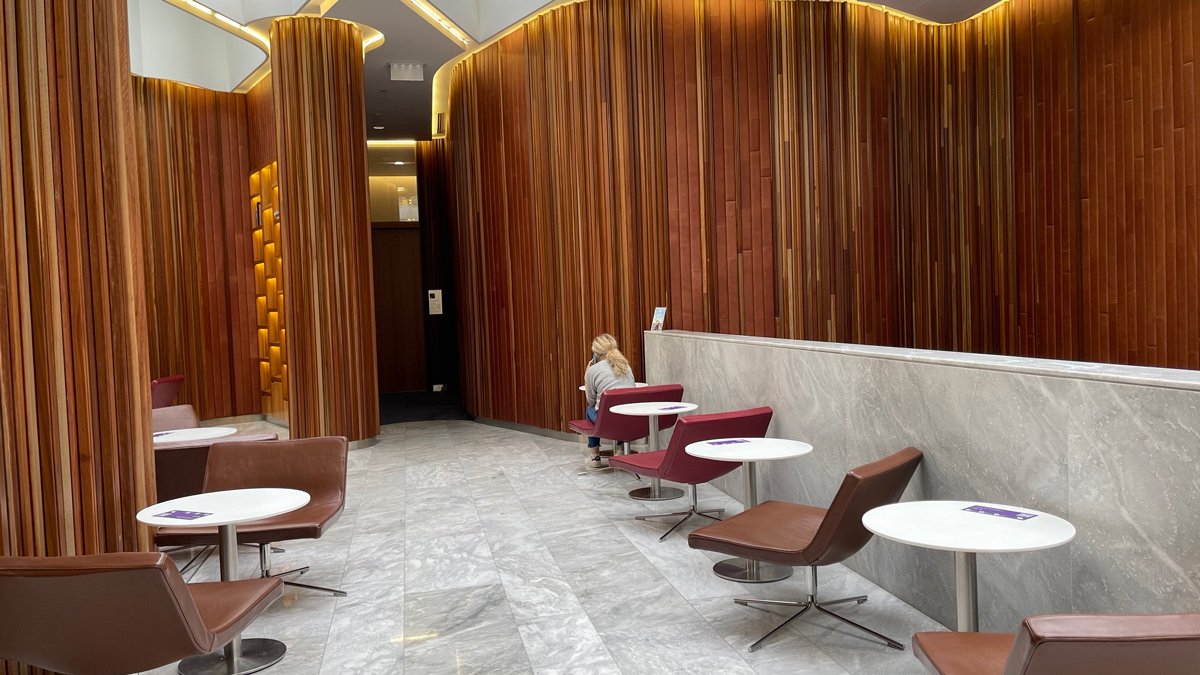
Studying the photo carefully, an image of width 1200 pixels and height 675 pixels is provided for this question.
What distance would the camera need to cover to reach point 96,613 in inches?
99.6

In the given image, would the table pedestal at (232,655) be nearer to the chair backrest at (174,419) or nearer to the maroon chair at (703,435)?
the maroon chair at (703,435)

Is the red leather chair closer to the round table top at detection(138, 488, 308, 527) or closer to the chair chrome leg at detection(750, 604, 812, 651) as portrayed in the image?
the chair chrome leg at detection(750, 604, 812, 651)

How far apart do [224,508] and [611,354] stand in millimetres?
4127

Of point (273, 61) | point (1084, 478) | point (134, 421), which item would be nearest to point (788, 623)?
point (1084, 478)

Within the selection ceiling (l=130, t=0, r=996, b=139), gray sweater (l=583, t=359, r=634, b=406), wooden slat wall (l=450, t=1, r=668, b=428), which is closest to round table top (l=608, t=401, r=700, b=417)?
gray sweater (l=583, t=359, r=634, b=406)

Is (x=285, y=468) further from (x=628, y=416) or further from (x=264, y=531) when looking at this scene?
(x=628, y=416)

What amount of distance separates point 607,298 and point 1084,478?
584 centimetres

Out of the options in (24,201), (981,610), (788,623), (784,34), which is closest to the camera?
(24,201)

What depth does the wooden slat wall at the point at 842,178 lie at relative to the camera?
26.2 ft

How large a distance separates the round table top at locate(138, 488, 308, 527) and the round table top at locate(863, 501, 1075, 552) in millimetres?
2412

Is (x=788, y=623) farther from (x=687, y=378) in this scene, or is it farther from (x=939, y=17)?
(x=939, y=17)

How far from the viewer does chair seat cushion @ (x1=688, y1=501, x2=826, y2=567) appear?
352cm

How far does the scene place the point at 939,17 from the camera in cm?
915

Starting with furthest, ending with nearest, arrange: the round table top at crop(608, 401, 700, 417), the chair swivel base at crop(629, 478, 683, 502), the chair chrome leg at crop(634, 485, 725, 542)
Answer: the chair swivel base at crop(629, 478, 683, 502)
the round table top at crop(608, 401, 700, 417)
the chair chrome leg at crop(634, 485, 725, 542)
